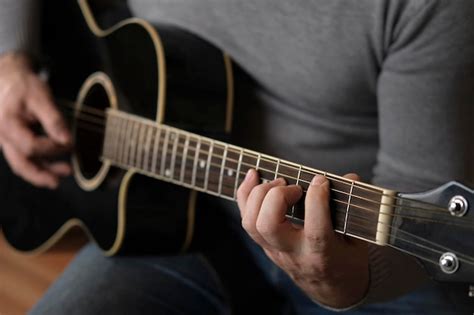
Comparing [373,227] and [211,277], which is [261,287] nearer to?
[211,277]

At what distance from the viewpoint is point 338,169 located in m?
0.92

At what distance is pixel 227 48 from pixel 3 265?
0.71 meters

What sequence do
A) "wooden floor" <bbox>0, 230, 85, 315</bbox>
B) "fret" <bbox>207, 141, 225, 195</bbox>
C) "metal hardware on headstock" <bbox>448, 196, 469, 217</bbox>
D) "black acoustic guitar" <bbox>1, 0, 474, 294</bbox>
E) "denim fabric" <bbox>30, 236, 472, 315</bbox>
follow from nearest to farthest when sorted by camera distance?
"metal hardware on headstock" <bbox>448, 196, 469, 217</bbox> → "black acoustic guitar" <bbox>1, 0, 474, 294</bbox> → "fret" <bbox>207, 141, 225, 195</bbox> → "denim fabric" <bbox>30, 236, 472, 315</bbox> → "wooden floor" <bbox>0, 230, 85, 315</bbox>

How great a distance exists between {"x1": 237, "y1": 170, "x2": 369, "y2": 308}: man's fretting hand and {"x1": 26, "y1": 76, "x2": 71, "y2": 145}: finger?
1.47ft

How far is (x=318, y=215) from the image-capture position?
64cm

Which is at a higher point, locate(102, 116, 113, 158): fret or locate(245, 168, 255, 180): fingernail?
locate(245, 168, 255, 180): fingernail

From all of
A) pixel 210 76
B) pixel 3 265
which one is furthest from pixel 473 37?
pixel 3 265

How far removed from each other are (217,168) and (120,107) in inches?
10.6

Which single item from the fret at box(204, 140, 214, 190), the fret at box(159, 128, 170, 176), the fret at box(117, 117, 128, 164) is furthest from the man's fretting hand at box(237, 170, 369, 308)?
the fret at box(117, 117, 128, 164)

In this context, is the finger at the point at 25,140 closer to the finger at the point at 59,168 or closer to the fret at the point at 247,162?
the finger at the point at 59,168

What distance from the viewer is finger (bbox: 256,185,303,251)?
64 centimetres

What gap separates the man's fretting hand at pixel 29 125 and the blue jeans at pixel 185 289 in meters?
0.16

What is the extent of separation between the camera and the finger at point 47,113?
1036 millimetres

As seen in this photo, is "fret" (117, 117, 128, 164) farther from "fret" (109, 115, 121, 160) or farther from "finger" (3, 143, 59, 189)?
"finger" (3, 143, 59, 189)
